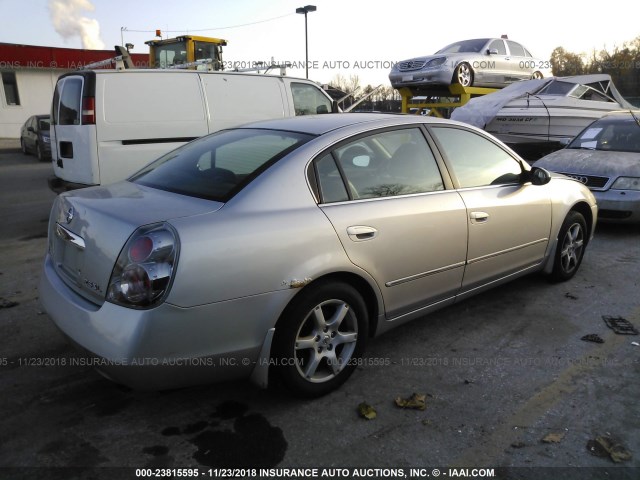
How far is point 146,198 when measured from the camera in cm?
274

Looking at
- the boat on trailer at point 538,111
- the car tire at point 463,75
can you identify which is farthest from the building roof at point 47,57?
the boat on trailer at point 538,111

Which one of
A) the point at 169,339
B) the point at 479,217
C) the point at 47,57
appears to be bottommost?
the point at 169,339

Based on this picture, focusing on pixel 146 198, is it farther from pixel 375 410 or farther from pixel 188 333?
pixel 375 410

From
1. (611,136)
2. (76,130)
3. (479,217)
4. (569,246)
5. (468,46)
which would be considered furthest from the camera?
(468,46)

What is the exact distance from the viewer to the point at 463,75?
11.7 metres

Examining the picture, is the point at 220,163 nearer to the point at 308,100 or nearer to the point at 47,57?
the point at 308,100

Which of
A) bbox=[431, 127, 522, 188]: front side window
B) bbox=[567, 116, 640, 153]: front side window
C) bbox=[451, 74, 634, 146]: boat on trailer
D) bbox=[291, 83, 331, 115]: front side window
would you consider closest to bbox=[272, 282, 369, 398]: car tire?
bbox=[431, 127, 522, 188]: front side window

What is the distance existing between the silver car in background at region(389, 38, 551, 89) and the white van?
5.75 metres

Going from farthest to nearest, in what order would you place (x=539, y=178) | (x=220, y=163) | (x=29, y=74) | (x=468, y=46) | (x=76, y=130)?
(x=29, y=74), (x=468, y=46), (x=76, y=130), (x=539, y=178), (x=220, y=163)

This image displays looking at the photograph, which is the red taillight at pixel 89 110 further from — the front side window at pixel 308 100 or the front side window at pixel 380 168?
the front side window at pixel 380 168

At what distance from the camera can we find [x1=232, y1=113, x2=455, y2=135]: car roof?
10.4ft

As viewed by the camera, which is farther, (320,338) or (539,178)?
(539,178)

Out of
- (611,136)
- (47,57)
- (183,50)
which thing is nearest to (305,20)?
(47,57)

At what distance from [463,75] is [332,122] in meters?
9.55
